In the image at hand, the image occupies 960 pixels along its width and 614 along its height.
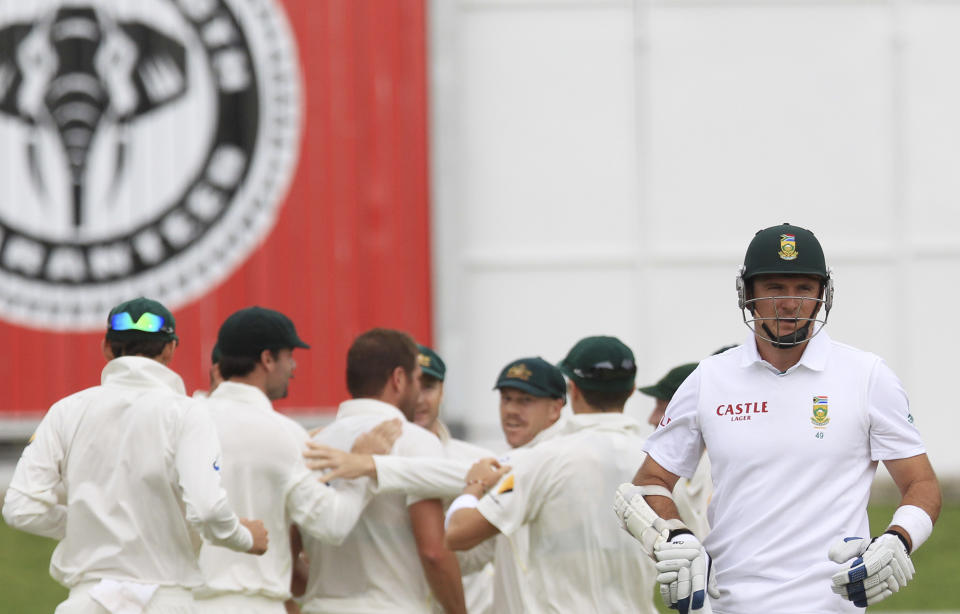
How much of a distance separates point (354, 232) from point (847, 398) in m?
8.25

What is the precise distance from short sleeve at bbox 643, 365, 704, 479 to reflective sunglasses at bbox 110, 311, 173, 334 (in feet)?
5.76

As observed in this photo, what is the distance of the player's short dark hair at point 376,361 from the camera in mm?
5617

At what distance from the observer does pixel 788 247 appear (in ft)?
13.1

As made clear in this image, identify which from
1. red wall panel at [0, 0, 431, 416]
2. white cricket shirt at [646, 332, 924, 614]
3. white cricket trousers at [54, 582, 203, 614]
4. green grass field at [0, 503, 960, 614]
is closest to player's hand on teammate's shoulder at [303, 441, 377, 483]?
white cricket trousers at [54, 582, 203, 614]

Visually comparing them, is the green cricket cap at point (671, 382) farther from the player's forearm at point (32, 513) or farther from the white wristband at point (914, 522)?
the player's forearm at point (32, 513)

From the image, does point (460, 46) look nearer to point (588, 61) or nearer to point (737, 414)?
point (588, 61)

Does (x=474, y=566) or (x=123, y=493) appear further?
(x=474, y=566)

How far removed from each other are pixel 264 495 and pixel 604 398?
123 cm

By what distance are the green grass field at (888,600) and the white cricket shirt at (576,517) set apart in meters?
5.20

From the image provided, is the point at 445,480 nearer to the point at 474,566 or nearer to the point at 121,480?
the point at 474,566

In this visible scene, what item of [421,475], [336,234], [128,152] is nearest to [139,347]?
[421,475]

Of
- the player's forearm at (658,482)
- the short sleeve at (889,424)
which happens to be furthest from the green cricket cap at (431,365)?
the short sleeve at (889,424)

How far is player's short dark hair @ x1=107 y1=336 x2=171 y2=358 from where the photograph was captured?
16.4 ft

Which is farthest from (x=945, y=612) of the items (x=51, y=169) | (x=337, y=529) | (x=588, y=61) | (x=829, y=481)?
(x=51, y=169)
